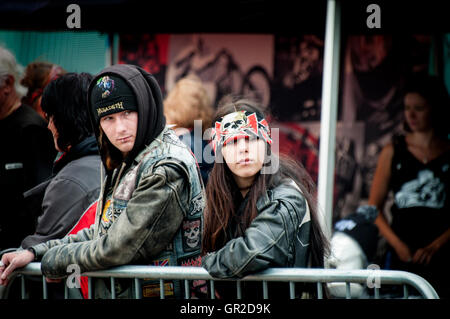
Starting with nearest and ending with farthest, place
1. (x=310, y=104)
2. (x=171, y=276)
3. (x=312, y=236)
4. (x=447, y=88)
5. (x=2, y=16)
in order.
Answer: (x=171, y=276), (x=312, y=236), (x=2, y=16), (x=447, y=88), (x=310, y=104)

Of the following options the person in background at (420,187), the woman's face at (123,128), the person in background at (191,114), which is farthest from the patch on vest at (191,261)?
the person in background at (420,187)

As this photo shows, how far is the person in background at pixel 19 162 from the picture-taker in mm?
3883

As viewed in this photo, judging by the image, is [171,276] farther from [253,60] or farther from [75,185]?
[253,60]

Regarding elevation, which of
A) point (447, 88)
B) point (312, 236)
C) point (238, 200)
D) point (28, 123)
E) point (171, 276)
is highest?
point (447, 88)

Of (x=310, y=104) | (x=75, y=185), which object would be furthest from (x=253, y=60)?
(x=75, y=185)

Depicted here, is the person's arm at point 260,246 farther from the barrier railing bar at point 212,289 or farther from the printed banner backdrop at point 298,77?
the printed banner backdrop at point 298,77

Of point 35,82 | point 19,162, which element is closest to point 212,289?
point 19,162

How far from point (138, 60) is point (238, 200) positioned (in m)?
3.83

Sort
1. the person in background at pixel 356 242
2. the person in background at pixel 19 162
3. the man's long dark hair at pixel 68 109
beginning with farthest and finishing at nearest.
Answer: the person in background at pixel 356 242 < the person in background at pixel 19 162 < the man's long dark hair at pixel 68 109

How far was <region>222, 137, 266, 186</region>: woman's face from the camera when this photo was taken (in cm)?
287

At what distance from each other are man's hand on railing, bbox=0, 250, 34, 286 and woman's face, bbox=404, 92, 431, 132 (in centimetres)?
401

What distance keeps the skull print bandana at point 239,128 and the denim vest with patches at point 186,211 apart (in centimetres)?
21

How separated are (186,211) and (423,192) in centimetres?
318

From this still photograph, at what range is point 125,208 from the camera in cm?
276
